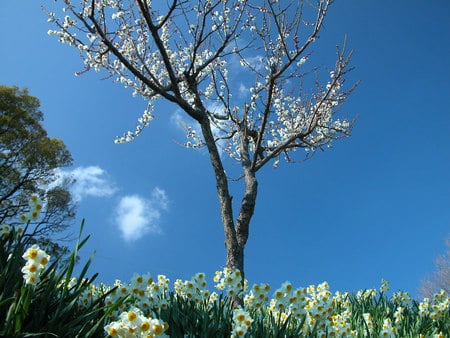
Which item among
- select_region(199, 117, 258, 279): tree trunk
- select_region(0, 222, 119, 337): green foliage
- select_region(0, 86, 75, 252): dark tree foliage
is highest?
select_region(0, 86, 75, 252): dark tree foliage

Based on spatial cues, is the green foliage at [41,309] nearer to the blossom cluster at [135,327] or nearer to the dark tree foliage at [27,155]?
the blossom cluster at [135,327]

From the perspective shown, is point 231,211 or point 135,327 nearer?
point 135,327

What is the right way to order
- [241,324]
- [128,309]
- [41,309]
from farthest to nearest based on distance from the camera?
1. [128,309]
2. [241,324]
3. [41,309]

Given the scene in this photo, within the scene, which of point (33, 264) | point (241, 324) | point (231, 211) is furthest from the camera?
point (231, 211)

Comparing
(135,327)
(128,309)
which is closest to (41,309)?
(135,327)

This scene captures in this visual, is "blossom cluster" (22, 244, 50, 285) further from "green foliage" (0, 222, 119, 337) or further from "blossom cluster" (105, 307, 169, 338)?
"blossom cluster" (105, 307, 169, 338)

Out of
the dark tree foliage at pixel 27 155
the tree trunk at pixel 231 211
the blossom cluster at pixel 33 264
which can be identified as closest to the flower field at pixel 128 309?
the blossom cluster at pixel 33 264

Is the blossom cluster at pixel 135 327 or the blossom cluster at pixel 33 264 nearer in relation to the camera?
the blossom cluster at pixel 135 327

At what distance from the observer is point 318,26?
6656 millimetres

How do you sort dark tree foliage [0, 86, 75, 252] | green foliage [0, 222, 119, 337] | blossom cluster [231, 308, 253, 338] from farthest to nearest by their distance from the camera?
dark tree foliage [0, 86, 75, 252]
blossom cluster [231, 308, 253, 338]
green foliage [0, 222, 119, 337]

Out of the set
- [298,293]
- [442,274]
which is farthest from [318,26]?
[442,274]

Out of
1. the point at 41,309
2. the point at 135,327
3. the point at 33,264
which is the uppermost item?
the point at 33,264

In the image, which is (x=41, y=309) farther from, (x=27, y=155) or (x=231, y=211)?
(x=27, y=155)

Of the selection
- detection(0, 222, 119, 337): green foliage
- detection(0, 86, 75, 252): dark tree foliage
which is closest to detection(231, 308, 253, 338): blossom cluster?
detection(0, 222, 119, 337): green foliage
